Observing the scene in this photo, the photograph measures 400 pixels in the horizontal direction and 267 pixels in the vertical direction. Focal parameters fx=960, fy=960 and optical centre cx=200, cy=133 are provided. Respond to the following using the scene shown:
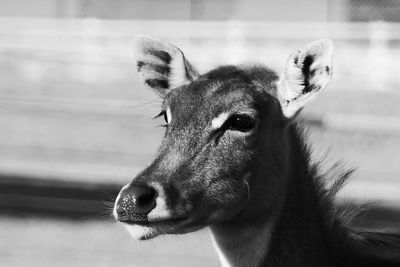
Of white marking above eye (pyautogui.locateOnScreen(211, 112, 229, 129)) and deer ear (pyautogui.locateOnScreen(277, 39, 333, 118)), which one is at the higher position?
deer ear (pyautogui.locateOnScreen(277, 39, 333, 118))

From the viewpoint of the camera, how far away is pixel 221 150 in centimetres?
464

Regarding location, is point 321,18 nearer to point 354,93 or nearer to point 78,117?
point 354,93

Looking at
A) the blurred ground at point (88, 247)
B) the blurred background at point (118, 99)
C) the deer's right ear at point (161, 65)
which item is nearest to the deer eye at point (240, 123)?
the deer's right ear at point (161, 65)

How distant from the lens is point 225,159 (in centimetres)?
464

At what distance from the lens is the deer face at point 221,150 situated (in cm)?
435

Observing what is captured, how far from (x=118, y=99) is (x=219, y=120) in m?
10.8

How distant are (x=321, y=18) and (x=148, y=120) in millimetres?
3637

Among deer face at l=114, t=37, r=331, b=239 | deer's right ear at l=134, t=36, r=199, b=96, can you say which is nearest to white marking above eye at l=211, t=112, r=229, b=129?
deer face at l=114, t=37, r=331, b=239

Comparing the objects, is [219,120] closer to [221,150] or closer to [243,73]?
[221,150]

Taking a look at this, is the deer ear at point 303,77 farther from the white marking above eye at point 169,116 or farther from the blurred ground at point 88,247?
the blurred ground at point 88,247

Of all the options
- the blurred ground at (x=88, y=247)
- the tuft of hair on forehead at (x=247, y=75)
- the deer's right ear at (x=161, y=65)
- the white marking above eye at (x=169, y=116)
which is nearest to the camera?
the white marking above eye at (x=169, y=116)

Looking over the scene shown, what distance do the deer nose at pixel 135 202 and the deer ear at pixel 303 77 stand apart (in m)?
0.96

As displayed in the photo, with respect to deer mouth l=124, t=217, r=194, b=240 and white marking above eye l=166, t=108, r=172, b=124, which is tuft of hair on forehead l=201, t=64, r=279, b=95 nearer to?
white marking above eye l=166, t=108, r=172, b=124

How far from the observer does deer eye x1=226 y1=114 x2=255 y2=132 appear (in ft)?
15.3
